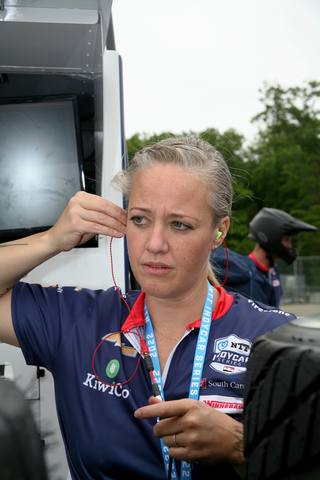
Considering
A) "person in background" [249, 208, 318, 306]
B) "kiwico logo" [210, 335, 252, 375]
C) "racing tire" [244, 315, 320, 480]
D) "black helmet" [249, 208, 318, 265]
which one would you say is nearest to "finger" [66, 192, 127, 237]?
"kiwico logo" [210, 335, 252, 375]

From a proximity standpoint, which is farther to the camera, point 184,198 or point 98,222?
point 98,222

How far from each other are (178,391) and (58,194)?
4.14 ft

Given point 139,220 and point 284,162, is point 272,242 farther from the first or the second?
point 284,162

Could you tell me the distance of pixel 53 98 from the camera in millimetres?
2174

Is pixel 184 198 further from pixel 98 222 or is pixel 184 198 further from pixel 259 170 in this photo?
pixel 259 170

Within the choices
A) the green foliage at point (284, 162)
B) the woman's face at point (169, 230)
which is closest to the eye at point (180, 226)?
the woman's face at point (169, 230)

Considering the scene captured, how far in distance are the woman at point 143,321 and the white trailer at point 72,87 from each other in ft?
1.25

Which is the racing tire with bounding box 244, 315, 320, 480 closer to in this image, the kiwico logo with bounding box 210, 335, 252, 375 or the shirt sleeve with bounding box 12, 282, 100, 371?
the kiwico logo with bounding box 210, 335, 252, 375

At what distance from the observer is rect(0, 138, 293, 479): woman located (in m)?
1.34

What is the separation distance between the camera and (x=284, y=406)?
21.0 inches

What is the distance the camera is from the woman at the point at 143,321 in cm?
134

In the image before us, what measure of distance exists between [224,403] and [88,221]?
0.80 metres

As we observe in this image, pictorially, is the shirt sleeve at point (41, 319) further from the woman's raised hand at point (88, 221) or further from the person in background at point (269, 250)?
the person in background at point (269, 250)

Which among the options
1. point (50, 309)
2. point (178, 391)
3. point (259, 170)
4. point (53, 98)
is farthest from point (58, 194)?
point (259, 170)
